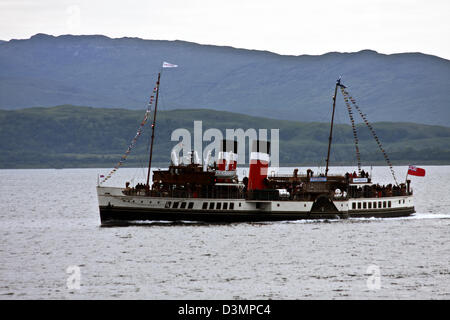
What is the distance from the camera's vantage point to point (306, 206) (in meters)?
92.1

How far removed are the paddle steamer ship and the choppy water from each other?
4.54 ft

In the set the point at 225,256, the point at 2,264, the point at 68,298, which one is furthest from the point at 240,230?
the point at 68,298

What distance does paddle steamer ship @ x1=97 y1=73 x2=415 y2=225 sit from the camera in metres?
87.4

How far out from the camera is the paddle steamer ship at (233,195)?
8744 cm
